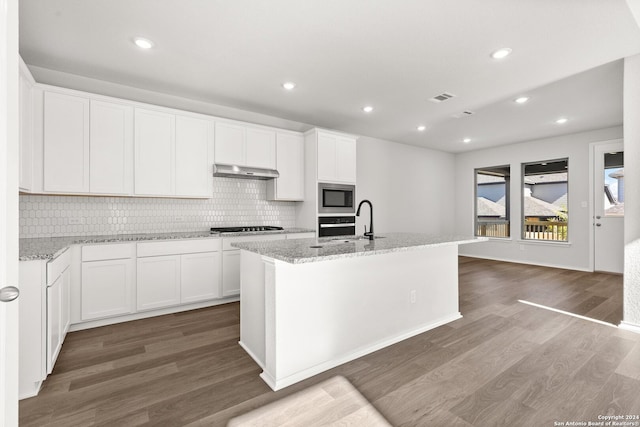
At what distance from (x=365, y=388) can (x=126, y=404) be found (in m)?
1.47

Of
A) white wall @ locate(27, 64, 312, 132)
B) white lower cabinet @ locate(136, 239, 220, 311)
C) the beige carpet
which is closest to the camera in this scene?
the beige carpet

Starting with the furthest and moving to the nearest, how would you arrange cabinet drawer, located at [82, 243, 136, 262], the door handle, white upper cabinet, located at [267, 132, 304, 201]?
white upper cabinet, located at [267, 132, 304, 201] → cabinet drawer, located at [82, 243, 136, 262] → the door handle

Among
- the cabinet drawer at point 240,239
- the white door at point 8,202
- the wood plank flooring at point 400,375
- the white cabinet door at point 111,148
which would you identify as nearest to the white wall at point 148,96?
the white cabinet door at point 111,148

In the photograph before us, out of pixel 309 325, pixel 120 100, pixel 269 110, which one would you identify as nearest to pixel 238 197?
pixel 269 110

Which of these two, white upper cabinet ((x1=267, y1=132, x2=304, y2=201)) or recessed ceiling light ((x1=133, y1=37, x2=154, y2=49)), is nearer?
recessed ceiling light ((x1=133, y1=37, x2=154, y2=49))

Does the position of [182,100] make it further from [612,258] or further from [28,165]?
[612,258]

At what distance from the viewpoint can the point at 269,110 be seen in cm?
442

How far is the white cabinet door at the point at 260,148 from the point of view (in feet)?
13.9

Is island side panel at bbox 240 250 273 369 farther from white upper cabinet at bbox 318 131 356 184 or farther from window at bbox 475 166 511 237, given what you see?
window at bbox 475 166 511 237

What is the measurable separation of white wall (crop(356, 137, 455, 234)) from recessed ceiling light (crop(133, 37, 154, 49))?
386 cm

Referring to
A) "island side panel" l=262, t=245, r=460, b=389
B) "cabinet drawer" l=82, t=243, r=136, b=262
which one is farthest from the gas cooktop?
"island side panel" l=262, t=245, r=460, b=389

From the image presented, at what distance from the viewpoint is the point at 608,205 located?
550cm

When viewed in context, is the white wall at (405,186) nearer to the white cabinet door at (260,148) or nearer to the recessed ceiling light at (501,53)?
the white cabinet door at (260,148)

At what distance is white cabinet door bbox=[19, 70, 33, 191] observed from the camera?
8.56 ft
